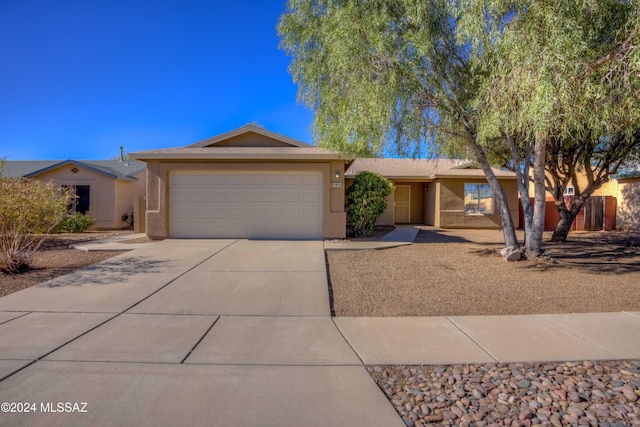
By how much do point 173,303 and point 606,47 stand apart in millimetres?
8863

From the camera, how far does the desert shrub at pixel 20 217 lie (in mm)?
8156

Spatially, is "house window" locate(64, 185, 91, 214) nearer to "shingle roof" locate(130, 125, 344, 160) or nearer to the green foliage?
the green foliage

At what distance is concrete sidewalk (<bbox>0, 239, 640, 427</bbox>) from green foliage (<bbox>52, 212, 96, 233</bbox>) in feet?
35.0

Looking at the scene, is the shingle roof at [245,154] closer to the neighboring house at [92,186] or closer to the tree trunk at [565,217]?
the neighboring house at [92,186]

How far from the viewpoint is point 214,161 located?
41.7 feet

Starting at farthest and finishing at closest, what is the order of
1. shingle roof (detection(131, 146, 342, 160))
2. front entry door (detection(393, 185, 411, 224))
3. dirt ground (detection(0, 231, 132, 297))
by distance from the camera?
front entry door (detection(393, 185, 411, 224)) → shingle roof (detection(131, 146, 342, 160)) → dirt ground (detection(0, 231, 132, 297))

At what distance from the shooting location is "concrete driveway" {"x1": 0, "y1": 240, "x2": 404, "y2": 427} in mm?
3234

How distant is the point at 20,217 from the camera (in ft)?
27.7

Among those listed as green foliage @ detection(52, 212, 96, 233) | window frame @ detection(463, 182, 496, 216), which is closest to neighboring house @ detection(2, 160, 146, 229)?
green foliage @ detection(52, 212, 96, 233)

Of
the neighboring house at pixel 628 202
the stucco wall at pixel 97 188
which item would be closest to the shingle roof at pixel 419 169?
the neighboring house at pixel 628 202

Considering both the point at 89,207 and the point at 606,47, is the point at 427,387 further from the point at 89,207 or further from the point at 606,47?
the point at 89,207

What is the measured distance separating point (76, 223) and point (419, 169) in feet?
Result: 55.4

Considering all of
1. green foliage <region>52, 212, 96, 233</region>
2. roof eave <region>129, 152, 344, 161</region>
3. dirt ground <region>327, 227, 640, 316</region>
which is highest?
roof eave <region>129, 152, 344, 161</region>

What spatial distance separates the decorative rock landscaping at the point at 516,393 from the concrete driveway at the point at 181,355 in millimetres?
325
